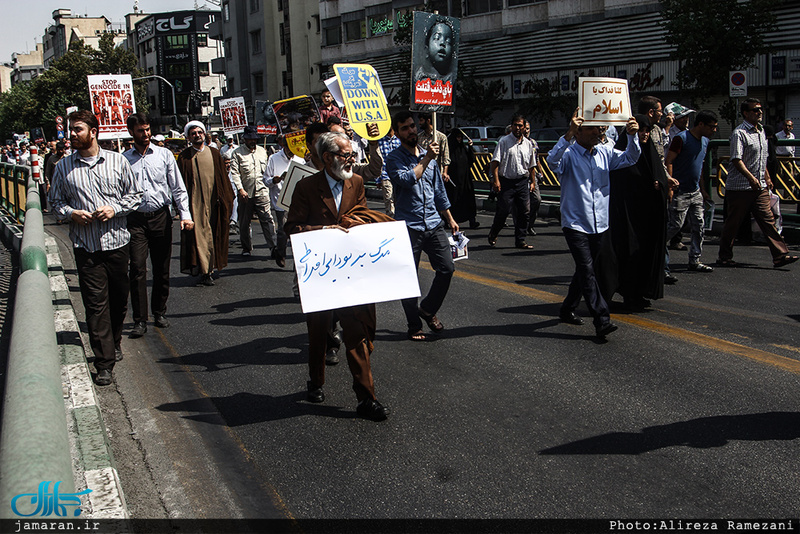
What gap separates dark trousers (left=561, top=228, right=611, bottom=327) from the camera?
6734 mm

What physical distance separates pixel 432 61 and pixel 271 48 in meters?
59.2

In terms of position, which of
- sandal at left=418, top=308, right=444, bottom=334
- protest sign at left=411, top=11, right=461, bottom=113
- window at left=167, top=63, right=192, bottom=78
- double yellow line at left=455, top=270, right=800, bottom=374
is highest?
window at left=167, top=63, right=192, bottom=78

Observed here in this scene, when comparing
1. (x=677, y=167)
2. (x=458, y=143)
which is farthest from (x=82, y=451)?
(x=458, y=143)

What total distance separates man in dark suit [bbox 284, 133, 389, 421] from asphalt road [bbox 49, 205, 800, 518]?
0.74 ft

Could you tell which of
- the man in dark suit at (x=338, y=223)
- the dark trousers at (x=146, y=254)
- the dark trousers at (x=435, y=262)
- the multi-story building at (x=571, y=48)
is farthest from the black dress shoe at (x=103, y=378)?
the multi-story building at (x=571, y=48)

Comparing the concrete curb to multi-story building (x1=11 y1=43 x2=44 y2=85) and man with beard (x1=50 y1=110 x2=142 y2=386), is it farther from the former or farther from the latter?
multi-story building (x1=11 y1=43 x2=44 y2=85)

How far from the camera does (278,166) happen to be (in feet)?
35.5

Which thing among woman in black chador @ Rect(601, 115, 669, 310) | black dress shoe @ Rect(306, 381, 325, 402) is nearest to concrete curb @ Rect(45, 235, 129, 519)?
black dress shoe @ Rect(306, 381, 325, 402)

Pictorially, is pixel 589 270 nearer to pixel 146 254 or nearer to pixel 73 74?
pixel 146 254

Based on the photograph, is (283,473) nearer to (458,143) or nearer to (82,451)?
(82,451)

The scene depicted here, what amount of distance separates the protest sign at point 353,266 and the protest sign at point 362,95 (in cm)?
313

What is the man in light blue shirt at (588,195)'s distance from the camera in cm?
680

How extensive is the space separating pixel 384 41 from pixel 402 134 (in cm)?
4650

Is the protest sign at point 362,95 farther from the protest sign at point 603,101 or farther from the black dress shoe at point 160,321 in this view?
the black dress shoe at point 160,321
